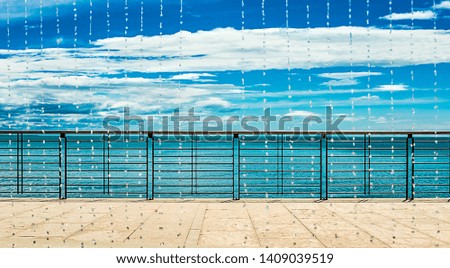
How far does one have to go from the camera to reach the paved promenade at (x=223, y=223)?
4.35 meters

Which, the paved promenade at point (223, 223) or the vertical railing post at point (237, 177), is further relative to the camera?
the vertical railing post at point (237, 177)

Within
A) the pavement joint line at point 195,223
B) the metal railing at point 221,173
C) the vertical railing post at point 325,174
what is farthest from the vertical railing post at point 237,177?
the vertical railing post at point 325,174

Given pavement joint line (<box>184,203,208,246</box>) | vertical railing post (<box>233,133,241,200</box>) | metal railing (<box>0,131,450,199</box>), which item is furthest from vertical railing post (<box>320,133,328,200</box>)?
pavement joint line (<box>184,203,208,246</box>)

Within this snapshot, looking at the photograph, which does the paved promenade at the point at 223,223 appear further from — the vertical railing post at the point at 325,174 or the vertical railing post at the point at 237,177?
the vertical railing post at the point at 237,177

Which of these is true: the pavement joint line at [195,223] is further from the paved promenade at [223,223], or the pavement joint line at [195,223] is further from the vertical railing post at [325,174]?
the vertical railing post at [325,174]

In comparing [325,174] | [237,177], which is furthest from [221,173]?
[325,174]

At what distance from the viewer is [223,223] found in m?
5.24

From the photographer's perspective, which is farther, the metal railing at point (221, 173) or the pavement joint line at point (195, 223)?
the metal railing at point (221, 173)

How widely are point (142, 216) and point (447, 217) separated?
377cm

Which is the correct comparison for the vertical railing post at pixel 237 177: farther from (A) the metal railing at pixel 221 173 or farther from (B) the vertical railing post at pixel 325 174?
(B) the vertical railing post at pixel 325 174

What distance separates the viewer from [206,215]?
579 cm

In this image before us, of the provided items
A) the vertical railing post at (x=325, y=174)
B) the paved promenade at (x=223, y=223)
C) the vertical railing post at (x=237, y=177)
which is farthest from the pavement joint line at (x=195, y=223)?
the vertical railing post at (x=325, y=174)
